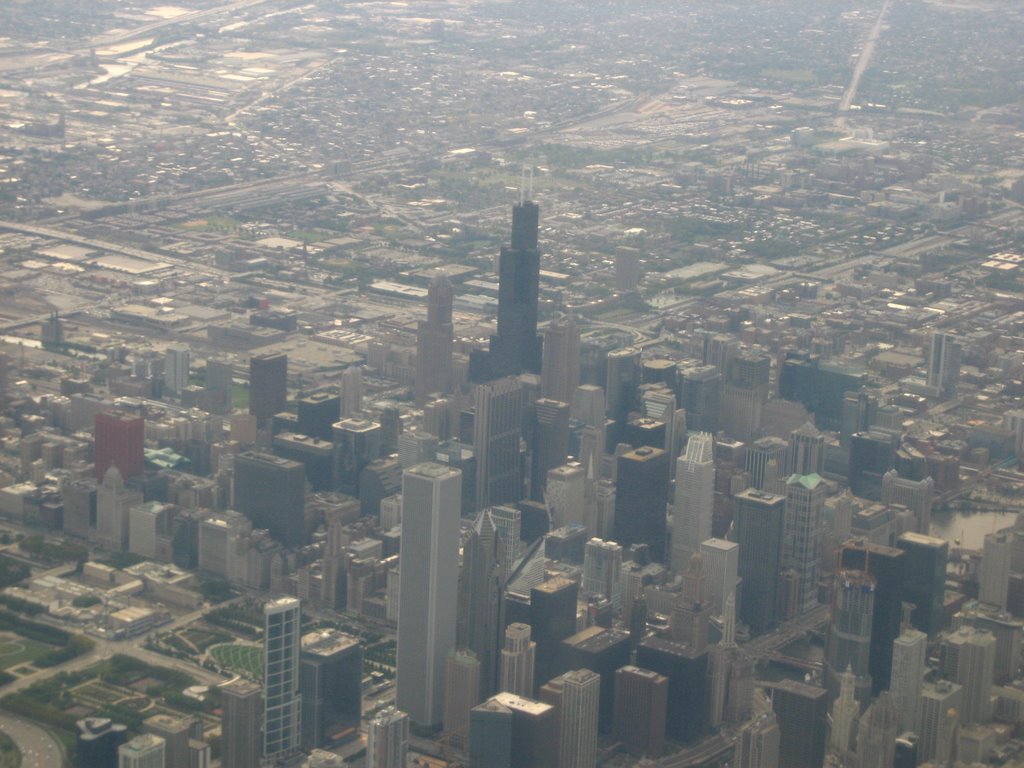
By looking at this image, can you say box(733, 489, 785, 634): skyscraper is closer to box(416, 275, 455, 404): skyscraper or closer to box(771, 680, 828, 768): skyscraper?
box(771, 680, 828, 768): skyscraper

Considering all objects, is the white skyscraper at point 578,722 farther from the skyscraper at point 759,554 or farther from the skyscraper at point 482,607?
the skyscraper at point 759,554

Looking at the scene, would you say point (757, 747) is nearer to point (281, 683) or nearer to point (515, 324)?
point (281, 683)

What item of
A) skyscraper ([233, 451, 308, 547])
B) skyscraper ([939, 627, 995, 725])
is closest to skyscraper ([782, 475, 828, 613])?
skyscraper ([939, 627, 995, 725])

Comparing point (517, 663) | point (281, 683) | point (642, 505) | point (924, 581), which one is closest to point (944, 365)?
point (642, 505)

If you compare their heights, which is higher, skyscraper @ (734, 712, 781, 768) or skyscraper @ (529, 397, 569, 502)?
skyscraper @ (529, 397, 569, 502)

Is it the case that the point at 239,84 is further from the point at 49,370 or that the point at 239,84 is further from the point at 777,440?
the point at 777,440
